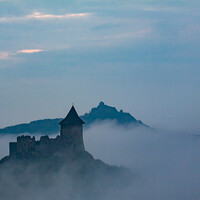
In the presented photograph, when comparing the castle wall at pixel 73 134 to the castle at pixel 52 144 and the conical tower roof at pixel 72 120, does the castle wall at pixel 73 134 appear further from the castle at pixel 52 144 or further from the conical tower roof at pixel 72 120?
the conical tower roof at pixel 72 120

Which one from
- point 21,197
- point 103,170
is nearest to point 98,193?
point 103,170

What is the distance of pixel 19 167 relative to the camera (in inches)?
6747

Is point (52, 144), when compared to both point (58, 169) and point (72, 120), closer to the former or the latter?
point (72, 120)

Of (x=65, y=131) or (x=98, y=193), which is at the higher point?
Answer: (x=65, y=131)

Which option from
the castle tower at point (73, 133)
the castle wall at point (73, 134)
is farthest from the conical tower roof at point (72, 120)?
the castle wall at point (73, 134)

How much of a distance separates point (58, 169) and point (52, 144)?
978 centimetres

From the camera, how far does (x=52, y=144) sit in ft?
549

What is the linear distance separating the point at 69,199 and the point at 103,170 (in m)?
9.32

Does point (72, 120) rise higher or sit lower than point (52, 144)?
higher

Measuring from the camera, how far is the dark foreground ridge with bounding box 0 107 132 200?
168 meters

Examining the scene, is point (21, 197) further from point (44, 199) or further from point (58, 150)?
point (58, 150)

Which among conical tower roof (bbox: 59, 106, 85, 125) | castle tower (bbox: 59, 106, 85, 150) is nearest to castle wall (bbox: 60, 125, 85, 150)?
castle tower (bbox: 59, 106, 85, 150)

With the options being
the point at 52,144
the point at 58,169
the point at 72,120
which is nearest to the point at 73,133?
the point at 72,120

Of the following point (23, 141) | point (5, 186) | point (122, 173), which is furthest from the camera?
point (122, 173)
